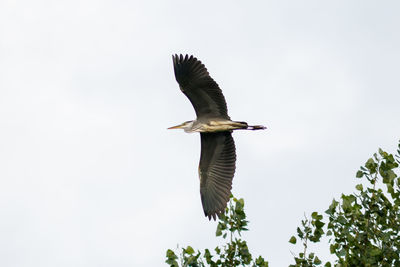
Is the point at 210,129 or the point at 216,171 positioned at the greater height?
the point at 210,129

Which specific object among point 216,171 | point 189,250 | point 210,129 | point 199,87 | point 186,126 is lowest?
point 189,250

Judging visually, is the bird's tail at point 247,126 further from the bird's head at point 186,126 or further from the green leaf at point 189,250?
the green leaf at point 189,250

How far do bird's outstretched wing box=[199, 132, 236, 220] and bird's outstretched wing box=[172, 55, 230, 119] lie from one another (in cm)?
67

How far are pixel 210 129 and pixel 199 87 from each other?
0.93 metres

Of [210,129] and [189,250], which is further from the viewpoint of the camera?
[210,129]

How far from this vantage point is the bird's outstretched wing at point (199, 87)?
13836 mm

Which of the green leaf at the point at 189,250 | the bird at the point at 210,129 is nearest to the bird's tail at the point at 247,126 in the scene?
the bird at the point at 210,129

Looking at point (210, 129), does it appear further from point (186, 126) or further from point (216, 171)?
point (216, 171)

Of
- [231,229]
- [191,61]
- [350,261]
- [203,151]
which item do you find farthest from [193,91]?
[350,261]

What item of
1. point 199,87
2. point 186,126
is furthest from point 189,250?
point 186,126

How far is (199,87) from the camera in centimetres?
1399

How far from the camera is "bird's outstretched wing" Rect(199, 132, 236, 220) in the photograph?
1484 centimetres

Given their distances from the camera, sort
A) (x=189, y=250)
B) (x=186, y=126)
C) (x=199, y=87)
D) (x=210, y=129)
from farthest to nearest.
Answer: (x=186, y=126), (x=210, y=129), (x=199, y=87), (x=189, y=250)

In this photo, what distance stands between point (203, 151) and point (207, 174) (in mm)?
475
